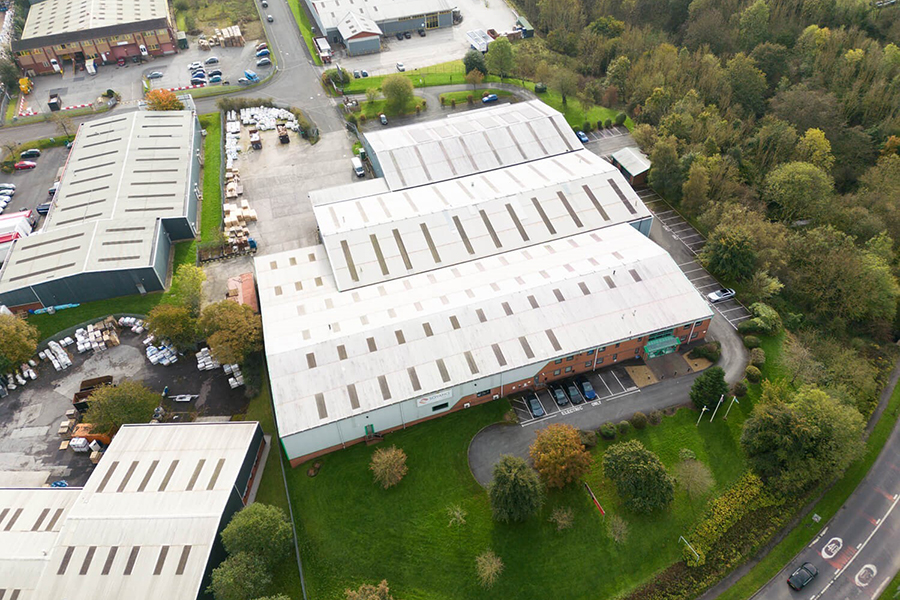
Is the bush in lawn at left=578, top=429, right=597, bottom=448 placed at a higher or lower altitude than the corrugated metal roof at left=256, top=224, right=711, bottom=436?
lower

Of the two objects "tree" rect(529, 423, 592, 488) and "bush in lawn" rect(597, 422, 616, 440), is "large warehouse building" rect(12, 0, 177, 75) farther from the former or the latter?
"bush in lawn" rect(597, 422, 616, 440)

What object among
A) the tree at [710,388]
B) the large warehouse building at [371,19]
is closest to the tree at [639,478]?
the tree at [710,388]

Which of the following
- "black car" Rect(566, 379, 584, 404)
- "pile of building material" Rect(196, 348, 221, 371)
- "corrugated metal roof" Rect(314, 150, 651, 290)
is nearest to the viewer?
"black car" Rect(566, 379, 584, 404)

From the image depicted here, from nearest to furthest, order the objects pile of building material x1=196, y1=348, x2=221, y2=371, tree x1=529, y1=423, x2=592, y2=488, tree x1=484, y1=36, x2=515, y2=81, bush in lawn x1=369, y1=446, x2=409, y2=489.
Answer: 1. tree x1=529, y1=423, x2=592, y2=488
2. bush in lawn x1=369, y1=446, x2=409, y2=489
3. pile of building material x1=196, y1=348, x2=221, y2=371
4. tree x1=484, y1=36, x2=515, y2=81

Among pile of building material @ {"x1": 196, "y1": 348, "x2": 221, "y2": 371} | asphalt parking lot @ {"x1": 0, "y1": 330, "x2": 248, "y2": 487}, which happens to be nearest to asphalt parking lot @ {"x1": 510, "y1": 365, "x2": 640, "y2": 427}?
asphalt parking lot @ {"x1": 0, "y1": 330, "x2": 248, "y2": 487}

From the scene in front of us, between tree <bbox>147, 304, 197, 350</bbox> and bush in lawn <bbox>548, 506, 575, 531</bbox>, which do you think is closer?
bush in lawn <bbox>548, 506, 575, 531</bbox>

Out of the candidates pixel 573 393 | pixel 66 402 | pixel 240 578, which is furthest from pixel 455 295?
pixel 66 402
